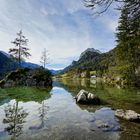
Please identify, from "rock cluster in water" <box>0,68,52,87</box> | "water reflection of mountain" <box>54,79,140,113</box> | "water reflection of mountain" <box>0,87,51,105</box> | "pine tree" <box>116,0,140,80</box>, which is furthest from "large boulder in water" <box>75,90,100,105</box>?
"rock cluster in water" <box>0,68,52,87</box>

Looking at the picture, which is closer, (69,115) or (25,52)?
(69,115)

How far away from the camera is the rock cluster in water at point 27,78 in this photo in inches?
1801

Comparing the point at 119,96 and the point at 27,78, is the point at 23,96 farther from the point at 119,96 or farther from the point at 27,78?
the point at 27,78

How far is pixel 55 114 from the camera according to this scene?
14.5 meters

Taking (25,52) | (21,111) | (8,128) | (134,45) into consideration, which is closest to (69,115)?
(21,111)

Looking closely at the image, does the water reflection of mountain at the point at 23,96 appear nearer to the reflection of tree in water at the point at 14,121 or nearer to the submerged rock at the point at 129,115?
the reflection of tree in water at the point at 14,121

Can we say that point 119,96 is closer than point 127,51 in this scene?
Yes

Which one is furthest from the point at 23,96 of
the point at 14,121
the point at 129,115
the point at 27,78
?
the point at 27,78

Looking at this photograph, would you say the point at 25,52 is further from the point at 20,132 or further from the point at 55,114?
the point at 20,132

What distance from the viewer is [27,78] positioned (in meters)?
47.1

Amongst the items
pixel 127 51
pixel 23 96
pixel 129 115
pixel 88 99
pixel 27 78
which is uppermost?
pixel 127 51

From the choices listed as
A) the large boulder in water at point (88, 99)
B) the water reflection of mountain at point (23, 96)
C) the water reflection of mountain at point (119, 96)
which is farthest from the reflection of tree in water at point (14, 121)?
the water reflection of mountain at point (119, 96)

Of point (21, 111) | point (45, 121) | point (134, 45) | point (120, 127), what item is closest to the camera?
point (120, 127)

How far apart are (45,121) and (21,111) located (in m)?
3.62
